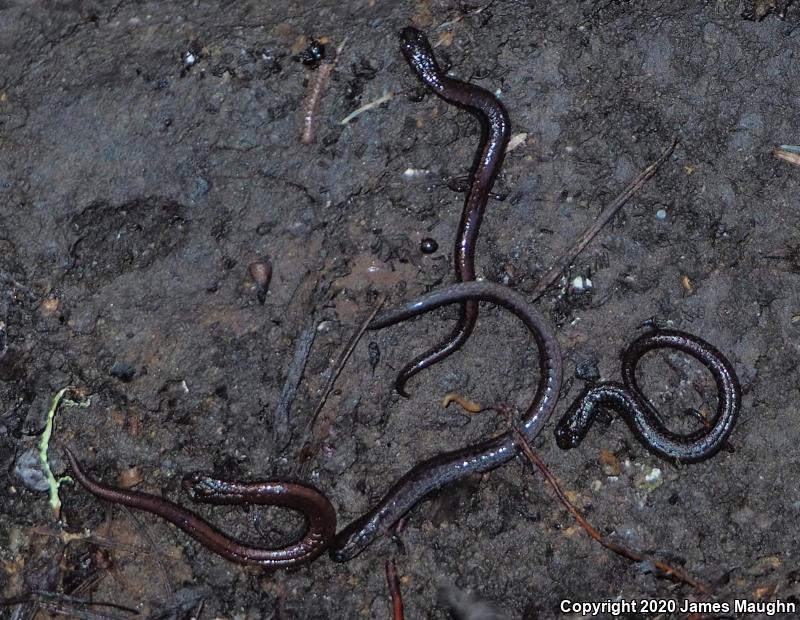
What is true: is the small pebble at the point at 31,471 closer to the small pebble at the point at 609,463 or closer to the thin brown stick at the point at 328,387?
the thin brown stick at the point at 328,387

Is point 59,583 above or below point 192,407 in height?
below

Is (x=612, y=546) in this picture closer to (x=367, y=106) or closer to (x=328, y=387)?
(x=328, y=387)

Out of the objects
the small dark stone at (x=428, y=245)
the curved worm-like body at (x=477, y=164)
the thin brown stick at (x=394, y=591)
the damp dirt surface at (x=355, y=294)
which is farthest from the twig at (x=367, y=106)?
the thin brown stick at (x=394, y=591)

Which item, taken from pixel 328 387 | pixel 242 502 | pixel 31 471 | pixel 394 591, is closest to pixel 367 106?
pixel 328 387

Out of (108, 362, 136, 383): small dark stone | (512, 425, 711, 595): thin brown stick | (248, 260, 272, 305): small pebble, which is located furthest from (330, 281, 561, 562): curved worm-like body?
(108, 362, 136, 383): small dark stone

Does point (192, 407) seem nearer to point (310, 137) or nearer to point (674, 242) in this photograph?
point (310, 137)

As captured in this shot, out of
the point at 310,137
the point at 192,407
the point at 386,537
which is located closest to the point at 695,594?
the point at 386,537

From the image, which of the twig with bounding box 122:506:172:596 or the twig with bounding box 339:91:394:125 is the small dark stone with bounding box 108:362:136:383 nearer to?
the twig with bounding box 122:506:172:596
